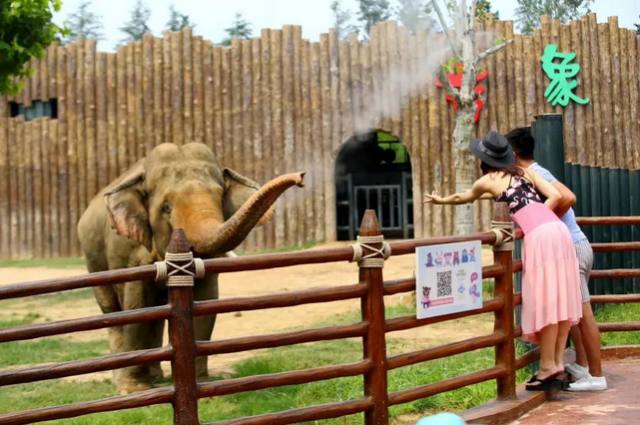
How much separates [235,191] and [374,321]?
332 centimetres

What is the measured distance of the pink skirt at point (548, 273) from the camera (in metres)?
5.78

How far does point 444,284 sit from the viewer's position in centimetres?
548

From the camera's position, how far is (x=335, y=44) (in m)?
18.1

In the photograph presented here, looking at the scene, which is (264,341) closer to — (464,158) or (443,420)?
(443,420)

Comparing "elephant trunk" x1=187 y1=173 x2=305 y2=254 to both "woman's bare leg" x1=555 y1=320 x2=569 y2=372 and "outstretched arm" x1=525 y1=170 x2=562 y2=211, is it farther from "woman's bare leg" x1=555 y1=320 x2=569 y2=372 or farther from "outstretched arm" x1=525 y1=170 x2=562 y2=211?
"woman's bare leg" x1=555 y1=320 x2=569 y2=372

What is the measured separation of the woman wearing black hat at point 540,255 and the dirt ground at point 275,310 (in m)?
3.31

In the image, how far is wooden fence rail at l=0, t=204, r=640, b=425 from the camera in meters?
4.34

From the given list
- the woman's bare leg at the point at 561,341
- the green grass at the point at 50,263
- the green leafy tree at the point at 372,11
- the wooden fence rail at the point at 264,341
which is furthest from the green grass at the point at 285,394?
the green leafy tree at the point at 372,11

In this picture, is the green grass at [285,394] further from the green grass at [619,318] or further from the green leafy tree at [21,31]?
the green leafy tree at [21,31]

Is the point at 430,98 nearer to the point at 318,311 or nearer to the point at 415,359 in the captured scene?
the point at 318,311

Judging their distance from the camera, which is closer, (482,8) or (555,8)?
(482,8)

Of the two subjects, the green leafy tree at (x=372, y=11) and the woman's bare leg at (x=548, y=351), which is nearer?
the woman's bare leg at (x=548, y=351)

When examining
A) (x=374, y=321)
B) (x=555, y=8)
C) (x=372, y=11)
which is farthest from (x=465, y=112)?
(x=372, y=11)

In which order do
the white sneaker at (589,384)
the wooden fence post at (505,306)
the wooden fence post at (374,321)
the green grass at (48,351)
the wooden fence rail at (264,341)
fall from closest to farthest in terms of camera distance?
the wooden fence rail at (264,341), the wooden fence post at (374,321), the wooden fence post at (505,306), the white sneaker at (589,384), the green grass at (48,351)
